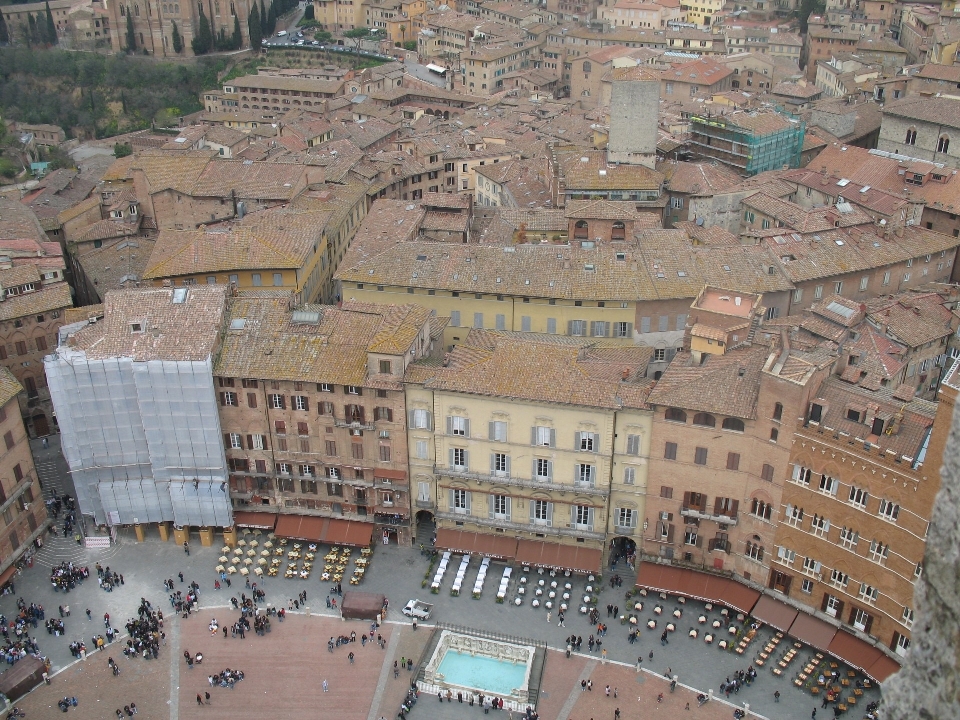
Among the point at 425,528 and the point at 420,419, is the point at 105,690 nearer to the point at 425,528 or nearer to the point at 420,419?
the point at 425,528

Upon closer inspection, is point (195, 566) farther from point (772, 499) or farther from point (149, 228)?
point (149, 228)

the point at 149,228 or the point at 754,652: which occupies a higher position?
the point at 149,228

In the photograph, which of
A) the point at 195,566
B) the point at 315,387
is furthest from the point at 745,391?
the point at 195,566

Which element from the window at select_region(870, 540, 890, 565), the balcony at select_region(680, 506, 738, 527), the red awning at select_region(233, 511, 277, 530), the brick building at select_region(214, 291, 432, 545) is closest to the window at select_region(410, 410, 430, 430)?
the brick building at select_region(214, 291, 432, 545)

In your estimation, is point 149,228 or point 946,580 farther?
point 149,228

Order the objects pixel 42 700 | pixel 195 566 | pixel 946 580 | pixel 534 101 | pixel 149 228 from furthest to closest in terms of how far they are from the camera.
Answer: pixel 534 101
pixel 149 228
pixel 195 566
pixel 42 700
pixel 946 580

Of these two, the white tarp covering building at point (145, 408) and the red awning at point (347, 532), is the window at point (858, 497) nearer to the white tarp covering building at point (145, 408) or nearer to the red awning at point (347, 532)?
the red awning at point (347, 532)

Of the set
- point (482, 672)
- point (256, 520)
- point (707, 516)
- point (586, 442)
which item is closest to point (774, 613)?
point (707, 516)
